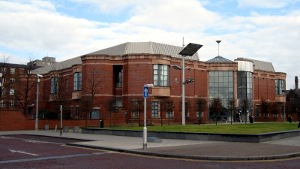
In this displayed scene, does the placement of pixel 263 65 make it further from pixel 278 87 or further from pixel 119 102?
pixel 119 102

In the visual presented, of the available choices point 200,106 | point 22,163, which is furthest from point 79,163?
point 200,106

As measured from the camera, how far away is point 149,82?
5947cm

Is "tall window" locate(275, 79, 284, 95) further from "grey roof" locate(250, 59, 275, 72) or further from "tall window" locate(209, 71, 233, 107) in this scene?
"tall window" locate(209, 71, 233, 107)

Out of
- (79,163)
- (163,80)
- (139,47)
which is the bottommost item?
(79,163)

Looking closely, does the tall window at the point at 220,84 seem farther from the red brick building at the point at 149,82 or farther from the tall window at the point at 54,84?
the tall window at the point at 54,84

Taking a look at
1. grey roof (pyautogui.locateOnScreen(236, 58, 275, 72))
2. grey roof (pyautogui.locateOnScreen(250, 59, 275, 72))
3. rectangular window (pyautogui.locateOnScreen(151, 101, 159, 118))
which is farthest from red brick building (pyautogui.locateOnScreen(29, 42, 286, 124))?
grey roof (pyautogui.locateOnScreen(250, 59, 275, 72))

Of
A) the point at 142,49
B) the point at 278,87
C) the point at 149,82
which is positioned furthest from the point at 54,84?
the point at 278,87

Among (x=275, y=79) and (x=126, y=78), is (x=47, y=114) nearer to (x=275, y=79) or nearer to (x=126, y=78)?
(x=126, y=78)

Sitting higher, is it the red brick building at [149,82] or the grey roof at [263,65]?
the grey roof at [263,65]

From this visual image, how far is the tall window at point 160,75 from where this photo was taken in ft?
197

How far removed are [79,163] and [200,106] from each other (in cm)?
4410

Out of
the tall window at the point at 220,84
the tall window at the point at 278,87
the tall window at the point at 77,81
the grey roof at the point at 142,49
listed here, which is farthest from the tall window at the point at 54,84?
the tall window at the point at 278,87

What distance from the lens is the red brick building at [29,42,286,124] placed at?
5841 centimetres

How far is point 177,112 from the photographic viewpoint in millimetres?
63188
